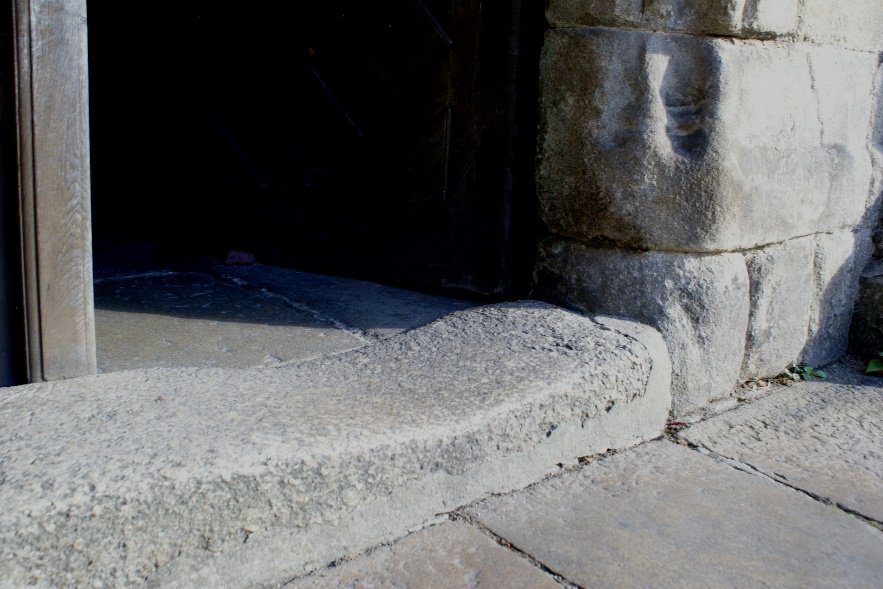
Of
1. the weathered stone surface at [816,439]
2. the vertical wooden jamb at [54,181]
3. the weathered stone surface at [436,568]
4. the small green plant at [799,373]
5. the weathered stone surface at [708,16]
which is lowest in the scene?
the weathered stone surface at [436,568]

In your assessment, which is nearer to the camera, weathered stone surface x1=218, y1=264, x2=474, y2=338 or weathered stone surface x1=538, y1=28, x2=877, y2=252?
weathered stone surface x1=538, y1=28, x2=877, y2=252

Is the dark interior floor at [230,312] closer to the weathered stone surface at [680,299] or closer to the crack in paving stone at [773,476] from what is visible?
the weathered stone surface at [680,299]

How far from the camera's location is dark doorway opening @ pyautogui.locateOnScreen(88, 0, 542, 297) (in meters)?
2.27

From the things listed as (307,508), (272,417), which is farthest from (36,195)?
(307,508)

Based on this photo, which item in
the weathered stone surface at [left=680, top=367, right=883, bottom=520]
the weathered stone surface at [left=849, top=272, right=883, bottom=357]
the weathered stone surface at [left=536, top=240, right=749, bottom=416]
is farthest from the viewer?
the weathered stone surface at [left=849, top=272, right=883, bottom=357]

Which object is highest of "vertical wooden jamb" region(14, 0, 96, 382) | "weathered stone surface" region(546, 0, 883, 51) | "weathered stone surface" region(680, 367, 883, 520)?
"weathered stone surface" region(546, 0, 883, 51)

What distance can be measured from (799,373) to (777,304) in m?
0.29

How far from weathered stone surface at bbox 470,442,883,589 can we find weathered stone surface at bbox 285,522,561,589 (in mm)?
54

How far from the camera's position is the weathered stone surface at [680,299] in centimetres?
202

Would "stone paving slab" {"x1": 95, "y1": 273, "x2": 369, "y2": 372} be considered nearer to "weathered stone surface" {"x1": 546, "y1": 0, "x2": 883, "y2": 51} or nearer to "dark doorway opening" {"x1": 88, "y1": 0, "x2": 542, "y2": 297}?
"dark doorway opening" {"x1": 88, "y1": 0, "x2": 542, "y2": 297}

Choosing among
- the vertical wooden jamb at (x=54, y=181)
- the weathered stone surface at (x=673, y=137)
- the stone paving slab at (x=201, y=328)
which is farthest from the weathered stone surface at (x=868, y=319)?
the vertical wooden jamb at (x=54, y=181)

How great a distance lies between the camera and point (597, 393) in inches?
69.6

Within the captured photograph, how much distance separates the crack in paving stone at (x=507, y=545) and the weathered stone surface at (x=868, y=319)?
5.63 ft

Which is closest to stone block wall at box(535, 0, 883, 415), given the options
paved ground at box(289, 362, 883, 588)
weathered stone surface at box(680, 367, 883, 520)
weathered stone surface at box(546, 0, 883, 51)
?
weathered stone surface at box(546, 0, 883, 51)
